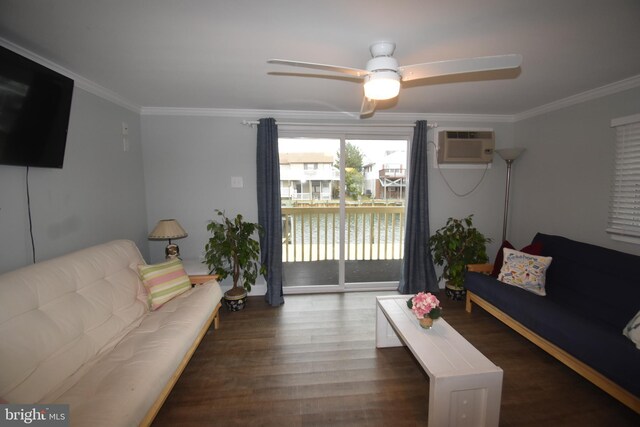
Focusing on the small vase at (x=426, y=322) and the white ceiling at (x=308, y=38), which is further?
the small vase at (x=426, y=322)

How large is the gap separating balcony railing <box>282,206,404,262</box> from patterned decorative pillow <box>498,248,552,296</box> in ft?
4.87

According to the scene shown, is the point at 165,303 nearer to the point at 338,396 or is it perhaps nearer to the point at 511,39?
the point at 338,396

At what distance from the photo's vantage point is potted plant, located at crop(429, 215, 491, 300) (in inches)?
119

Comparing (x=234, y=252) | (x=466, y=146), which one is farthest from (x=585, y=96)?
(x=234, y=252)

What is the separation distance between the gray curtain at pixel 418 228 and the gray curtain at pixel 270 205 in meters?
1.58

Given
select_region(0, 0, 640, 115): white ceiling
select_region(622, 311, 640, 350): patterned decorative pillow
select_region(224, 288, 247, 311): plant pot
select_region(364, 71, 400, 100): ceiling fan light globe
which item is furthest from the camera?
select_region(224, 288, 247, 311): plant pot

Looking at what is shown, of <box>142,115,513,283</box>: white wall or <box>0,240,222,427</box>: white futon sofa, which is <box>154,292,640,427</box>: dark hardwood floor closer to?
<box>0,240,222,427</box>: white futon sofa

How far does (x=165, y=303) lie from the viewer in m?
2.15

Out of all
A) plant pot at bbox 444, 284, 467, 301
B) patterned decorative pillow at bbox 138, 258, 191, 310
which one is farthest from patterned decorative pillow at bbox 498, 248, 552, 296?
patterned decorative pillow at bbox 138, 258, 191, 310

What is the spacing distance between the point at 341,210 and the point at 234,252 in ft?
4.55

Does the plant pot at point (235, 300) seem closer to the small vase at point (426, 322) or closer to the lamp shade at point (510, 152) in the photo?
the small vase at point (426, 322)

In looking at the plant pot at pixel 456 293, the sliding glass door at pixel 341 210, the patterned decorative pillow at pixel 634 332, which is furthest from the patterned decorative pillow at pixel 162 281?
the patterned decorative pillow at pixel 634 332

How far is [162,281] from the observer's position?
2205 mm

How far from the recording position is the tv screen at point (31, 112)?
57.1 inches
